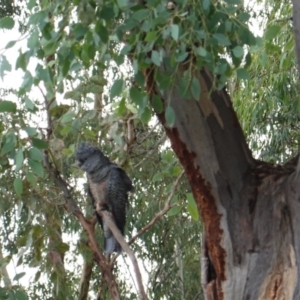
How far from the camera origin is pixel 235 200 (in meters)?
2.12

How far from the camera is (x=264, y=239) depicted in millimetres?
2062

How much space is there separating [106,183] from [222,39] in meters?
1.48

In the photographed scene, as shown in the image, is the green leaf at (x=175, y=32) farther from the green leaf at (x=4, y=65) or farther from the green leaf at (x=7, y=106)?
the green leaf at (x=7, y=106)

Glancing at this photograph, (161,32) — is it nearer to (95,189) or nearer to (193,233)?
(95,189)

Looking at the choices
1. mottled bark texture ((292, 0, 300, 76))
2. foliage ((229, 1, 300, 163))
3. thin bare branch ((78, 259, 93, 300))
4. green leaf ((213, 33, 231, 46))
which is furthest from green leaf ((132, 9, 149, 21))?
foliage ((229, 1, 300, 163))

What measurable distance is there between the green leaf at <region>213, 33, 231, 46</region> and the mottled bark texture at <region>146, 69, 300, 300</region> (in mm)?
352

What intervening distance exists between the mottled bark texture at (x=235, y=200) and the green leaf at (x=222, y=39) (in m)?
0.35

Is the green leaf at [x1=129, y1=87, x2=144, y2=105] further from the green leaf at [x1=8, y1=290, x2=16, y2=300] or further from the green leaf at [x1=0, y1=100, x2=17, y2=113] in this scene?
the green leaf at [x1=8, y1=290, x2=16, y2=300]

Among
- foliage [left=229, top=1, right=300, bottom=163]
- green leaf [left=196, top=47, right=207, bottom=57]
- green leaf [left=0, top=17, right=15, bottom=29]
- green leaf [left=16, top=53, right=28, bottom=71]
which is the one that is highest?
foliage [left=229, top=1, right=300, bottom=163]

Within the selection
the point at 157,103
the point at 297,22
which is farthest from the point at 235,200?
the point at 297,22

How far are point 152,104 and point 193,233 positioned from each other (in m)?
3.64

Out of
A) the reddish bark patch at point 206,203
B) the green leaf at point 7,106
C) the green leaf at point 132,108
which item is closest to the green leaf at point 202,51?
the reddish bark patch at point 206,203

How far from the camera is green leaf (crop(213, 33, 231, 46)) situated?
1.66m

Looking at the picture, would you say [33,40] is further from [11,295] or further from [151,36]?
[11,295]
